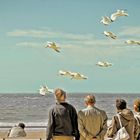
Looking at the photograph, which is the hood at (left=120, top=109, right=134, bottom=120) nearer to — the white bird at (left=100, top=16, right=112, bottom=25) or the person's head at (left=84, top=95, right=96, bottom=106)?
the person's head at (left=84, top=95, right=96, bottom=106)

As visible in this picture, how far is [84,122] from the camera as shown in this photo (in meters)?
7.72

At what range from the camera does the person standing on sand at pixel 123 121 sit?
24.3 ft

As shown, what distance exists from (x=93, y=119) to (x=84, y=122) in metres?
0.13

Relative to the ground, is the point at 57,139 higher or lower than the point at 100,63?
lower

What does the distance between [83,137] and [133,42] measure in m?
8.61

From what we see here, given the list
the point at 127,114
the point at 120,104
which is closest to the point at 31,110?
the point at 127,114

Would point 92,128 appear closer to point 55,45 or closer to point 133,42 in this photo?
point 55,45

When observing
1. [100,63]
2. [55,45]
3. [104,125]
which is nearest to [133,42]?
[100,63]

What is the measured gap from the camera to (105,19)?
50.4 feet

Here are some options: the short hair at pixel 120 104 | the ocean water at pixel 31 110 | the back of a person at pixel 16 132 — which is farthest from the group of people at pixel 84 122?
the ocean water at pixel 31 110

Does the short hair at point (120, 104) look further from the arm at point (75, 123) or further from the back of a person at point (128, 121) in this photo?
the arm at point (75, 123)

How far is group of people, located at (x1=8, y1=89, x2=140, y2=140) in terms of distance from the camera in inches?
299

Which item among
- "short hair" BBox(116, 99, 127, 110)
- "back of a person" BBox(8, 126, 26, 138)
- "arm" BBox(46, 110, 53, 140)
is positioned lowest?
"back of a person" BBox(8, 126, 26, 138)

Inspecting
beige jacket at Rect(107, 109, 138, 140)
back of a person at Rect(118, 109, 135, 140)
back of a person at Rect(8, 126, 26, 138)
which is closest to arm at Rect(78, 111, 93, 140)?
beige jacket at Rect(107, 109, 138, 140)
